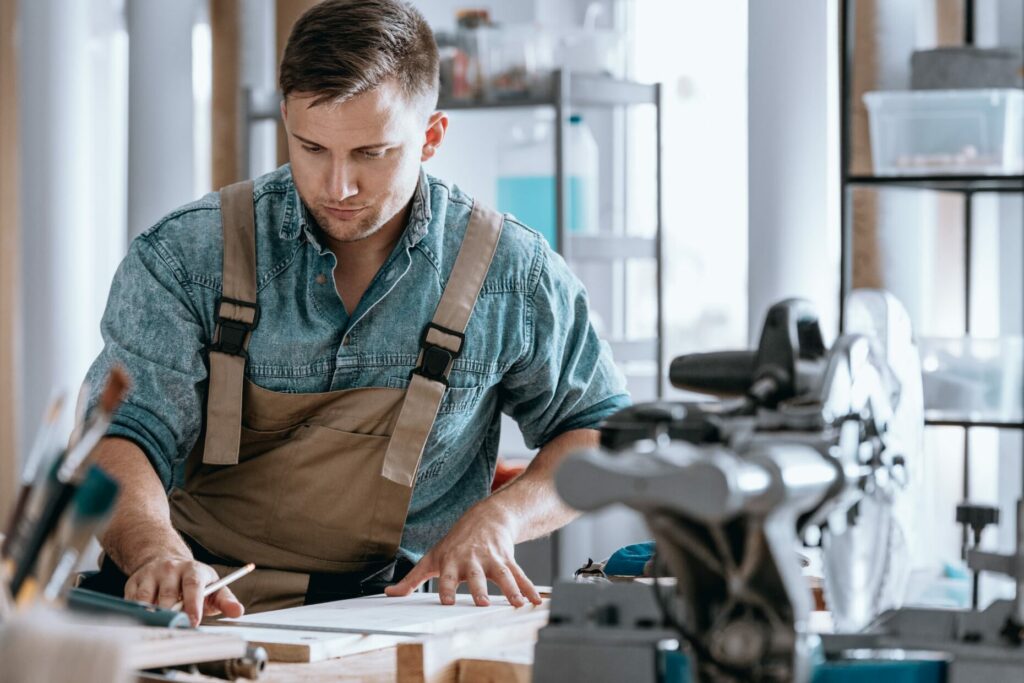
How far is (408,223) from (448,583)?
523mm

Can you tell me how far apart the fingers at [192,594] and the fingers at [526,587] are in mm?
359

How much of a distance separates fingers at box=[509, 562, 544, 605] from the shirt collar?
0.47m

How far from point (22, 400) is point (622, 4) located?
6.99 ft

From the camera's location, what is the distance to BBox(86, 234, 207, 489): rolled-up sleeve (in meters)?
1.69

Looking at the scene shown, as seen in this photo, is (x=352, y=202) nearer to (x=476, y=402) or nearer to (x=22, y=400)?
(x=476, y=402)

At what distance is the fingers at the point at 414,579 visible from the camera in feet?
5.13

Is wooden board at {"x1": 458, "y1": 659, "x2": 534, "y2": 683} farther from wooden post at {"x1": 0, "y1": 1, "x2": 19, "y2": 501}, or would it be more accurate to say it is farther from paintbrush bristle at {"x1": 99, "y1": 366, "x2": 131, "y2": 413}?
wooden post at {"x1": 0, "y1": 1, "x2": 19, "y2": 501}

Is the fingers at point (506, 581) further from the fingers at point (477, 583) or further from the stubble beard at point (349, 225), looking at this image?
the stubble beard at point (349, 225)

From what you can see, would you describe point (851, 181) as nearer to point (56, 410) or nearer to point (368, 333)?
point (368, 333)

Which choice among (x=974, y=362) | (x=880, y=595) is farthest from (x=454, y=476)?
(x=974, y=362)

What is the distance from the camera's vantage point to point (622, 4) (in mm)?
4059

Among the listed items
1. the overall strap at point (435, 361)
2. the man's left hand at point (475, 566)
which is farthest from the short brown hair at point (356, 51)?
the man's left hand at point (475, 566)

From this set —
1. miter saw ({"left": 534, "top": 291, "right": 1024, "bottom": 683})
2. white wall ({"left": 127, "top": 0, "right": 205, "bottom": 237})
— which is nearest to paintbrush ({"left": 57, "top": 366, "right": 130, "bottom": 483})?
miter saw ({"left": 534, "top": 291, "right": 1024, "bottom": 683})

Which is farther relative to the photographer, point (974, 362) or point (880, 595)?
point (974, 362)
